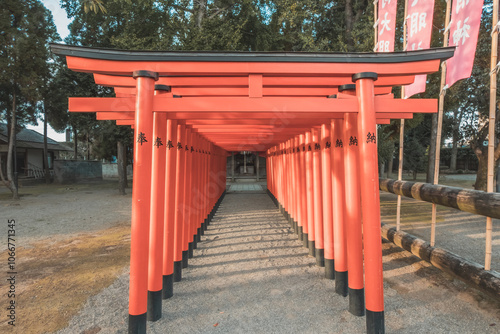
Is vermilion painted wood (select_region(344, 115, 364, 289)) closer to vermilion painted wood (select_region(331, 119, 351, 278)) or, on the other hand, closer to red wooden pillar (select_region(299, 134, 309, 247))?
vermilion painted wood (select_region(331, 119, 351, 278))

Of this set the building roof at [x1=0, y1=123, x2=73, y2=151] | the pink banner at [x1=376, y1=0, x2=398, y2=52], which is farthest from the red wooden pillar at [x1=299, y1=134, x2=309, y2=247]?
the building roof at [x1=0, y1=123, x2=73, y2=151]

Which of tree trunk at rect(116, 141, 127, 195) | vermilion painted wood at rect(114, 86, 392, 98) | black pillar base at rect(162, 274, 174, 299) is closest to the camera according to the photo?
vermilion painted wood at rect(114, 86, 392, 98)

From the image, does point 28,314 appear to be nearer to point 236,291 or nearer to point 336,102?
point 236,291

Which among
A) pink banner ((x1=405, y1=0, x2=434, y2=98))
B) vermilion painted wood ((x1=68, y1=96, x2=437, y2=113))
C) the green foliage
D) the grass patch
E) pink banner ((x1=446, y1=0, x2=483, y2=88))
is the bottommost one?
the grass patch

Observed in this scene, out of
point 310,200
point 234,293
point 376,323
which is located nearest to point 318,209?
point 310,200

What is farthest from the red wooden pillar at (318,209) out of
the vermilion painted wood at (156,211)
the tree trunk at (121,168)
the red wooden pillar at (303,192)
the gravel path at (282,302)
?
the tree trunk at (121,168)

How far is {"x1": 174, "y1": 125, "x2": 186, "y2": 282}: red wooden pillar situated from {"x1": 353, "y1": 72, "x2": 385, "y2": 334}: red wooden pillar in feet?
7.98

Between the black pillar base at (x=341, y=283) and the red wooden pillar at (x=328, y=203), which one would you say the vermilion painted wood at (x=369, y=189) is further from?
the red wooden pillar at (x=328, y=203)

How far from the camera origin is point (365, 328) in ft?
8.89

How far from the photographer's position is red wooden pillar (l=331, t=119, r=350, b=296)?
344 cm

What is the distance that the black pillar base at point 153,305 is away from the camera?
9.51 ft

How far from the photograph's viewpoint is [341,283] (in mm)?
3400

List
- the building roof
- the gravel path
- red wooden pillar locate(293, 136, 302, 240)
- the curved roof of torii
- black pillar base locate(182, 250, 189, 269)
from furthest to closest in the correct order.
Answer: the building roof, red wooden pillar locate(293, 136, 302, 240), black pillar base locate(182, 250, 189, 269), the gravel path, the curved roof of torii

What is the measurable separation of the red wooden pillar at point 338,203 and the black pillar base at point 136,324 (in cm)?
226
